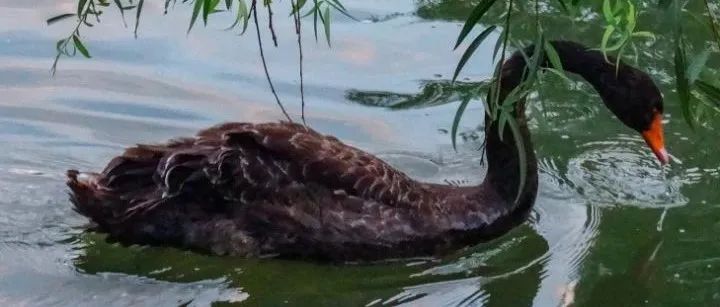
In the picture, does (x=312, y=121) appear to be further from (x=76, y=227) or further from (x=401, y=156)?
(x=76, y=227)

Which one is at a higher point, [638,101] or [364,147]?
[638,101]

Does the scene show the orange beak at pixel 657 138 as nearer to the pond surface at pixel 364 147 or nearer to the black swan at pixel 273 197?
the black swan at pixel 273 197

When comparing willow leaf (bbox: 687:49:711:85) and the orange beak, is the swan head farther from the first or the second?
willow leaf (bbox: 687:49:711:85)

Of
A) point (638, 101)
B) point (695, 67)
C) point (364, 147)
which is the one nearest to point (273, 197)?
point (364, 147)

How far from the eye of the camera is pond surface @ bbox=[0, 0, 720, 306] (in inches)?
183

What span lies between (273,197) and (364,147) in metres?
1.18

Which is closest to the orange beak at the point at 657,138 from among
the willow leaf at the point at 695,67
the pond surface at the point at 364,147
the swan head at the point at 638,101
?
the swan head at the point at 638,101

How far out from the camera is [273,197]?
4.71 meters

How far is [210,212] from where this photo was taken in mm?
4695

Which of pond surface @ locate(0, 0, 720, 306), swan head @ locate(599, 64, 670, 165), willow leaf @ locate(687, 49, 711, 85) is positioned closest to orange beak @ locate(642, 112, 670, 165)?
swan head @ locate(599, 64, 670, 165)

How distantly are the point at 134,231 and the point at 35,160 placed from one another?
3.48 feet

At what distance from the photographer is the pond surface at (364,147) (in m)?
4.64

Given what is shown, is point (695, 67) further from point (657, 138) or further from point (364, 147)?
point (364, 147)

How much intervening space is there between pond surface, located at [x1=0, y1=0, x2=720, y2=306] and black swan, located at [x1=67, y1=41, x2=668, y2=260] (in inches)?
3.6
